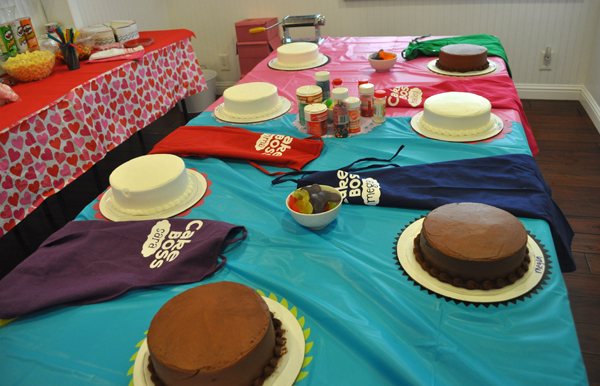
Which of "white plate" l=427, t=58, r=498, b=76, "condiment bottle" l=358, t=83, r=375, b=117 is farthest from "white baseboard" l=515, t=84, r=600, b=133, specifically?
"condiment bottle" l=358, t=83, r=375, b=117

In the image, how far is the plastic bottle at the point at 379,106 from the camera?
1596mm

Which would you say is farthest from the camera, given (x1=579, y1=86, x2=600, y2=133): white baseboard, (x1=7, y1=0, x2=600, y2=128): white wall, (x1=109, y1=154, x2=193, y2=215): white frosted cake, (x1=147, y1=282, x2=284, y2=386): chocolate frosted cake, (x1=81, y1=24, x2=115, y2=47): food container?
(x1=7, y1=0, x2=600, y2=128): white wall

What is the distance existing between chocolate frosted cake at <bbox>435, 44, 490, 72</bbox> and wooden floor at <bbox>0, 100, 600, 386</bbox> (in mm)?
811

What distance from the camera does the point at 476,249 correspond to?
83cm

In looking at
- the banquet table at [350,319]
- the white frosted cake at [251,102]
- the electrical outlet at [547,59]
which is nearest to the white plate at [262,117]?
the white frosted cake at [251,102]

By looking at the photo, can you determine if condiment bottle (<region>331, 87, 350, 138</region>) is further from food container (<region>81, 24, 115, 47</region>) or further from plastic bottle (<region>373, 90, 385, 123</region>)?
food container (<region>81, 24, 115, 47</region>)

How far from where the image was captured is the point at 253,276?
957 millimetres

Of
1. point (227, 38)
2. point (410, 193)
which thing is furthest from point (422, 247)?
point (227, 38)

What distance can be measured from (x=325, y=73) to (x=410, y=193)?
73 centimetres

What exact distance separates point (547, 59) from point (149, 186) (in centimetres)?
327

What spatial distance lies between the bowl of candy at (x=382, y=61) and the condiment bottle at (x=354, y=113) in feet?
2.11

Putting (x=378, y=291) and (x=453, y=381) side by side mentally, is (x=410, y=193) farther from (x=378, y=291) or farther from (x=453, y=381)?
(x=453, y=381)

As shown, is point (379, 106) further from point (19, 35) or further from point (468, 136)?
point (19, 35)

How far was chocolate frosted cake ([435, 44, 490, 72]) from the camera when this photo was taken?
1.97 m
